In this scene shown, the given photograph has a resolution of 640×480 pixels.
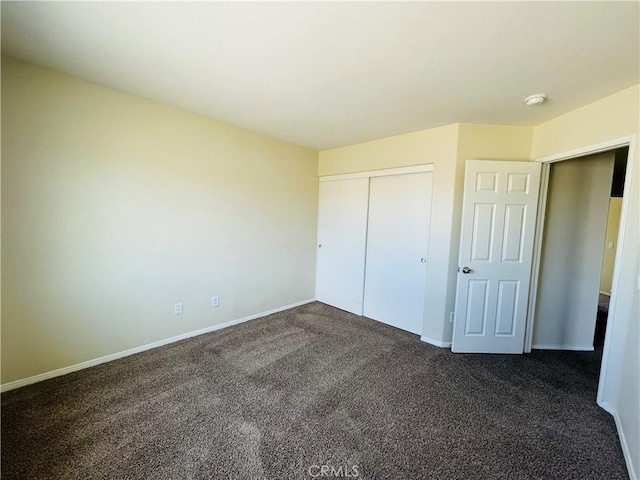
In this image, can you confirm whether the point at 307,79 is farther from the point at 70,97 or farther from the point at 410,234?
the point at 410,234

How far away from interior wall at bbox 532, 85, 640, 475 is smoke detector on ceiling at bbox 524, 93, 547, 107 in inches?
17.5

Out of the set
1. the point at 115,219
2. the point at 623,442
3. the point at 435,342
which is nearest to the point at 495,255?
the point at 435,342

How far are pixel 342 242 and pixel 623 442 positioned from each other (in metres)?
3.02

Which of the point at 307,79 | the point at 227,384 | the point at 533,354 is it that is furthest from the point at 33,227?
the point at 533,354

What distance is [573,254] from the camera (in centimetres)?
282

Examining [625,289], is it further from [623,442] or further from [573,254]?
[573,254]

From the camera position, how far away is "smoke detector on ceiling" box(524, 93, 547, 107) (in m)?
2.07

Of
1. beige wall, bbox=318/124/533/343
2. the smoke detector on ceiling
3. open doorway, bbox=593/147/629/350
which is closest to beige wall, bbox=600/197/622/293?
open doorway, bbox=593/147/629/350

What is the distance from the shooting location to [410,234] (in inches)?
129

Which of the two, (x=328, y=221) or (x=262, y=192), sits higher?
(x=262, y=192)

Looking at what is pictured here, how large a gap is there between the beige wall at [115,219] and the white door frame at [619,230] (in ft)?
9.75

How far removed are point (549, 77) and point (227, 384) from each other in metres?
3.25
